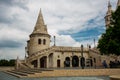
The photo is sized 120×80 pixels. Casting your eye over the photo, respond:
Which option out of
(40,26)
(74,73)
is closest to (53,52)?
(40,26)

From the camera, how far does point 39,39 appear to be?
56.6m

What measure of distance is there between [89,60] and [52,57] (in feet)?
33.1

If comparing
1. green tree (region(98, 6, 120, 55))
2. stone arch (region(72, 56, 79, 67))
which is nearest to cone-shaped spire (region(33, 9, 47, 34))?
stone arch (region(72, 56, 79, 67))

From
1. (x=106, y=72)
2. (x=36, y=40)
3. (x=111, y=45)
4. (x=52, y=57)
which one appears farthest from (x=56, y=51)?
(x=106, y=72)

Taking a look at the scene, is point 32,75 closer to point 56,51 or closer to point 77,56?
point 56,51

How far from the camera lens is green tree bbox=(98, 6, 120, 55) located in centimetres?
3433

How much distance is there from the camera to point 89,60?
5716 cm

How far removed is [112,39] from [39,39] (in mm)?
25001

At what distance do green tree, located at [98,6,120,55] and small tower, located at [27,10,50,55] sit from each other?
877 inches

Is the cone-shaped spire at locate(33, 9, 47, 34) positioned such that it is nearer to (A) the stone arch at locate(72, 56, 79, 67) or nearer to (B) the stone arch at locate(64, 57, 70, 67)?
(B) the stone arch at locate(64, 57, 70, 67)

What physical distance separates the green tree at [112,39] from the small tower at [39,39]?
22.3 meters

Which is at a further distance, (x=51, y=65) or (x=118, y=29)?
(x=51, y=65)

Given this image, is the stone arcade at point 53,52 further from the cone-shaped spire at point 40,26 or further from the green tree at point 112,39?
the green tree at point 112,39

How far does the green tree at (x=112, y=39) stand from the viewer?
3433 cm
